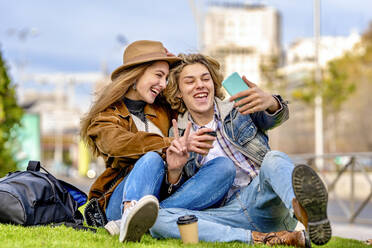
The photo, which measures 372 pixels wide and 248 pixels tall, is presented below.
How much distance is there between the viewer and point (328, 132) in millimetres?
33656

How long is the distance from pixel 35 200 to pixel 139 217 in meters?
1.24

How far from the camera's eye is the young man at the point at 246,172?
9.96ft

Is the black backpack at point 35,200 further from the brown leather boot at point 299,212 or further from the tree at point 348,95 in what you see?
the tree at point 348,95

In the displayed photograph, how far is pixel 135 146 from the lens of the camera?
13.0 ft

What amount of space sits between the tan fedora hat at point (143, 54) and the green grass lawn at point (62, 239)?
140cm

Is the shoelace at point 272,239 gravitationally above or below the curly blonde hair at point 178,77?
below

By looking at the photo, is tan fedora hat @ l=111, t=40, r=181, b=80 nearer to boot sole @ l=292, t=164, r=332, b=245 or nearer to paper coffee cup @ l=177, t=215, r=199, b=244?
paper coffee cup @ l=177, t=215, r=199, b=244

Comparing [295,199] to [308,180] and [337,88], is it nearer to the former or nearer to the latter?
[308,180]

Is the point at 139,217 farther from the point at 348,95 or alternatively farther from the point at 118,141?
the point at 348,95

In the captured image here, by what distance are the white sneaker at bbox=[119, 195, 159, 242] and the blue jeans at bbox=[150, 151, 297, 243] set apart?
40 centimetres

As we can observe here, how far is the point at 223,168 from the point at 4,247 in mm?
1539

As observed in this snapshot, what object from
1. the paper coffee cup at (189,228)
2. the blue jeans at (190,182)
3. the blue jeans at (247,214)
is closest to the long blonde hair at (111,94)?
the blue jeans at (190,182)

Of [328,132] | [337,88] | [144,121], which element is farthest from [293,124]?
[144,121]

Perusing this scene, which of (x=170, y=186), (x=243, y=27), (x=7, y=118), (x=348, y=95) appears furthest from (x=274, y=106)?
(x=243, y=27)
